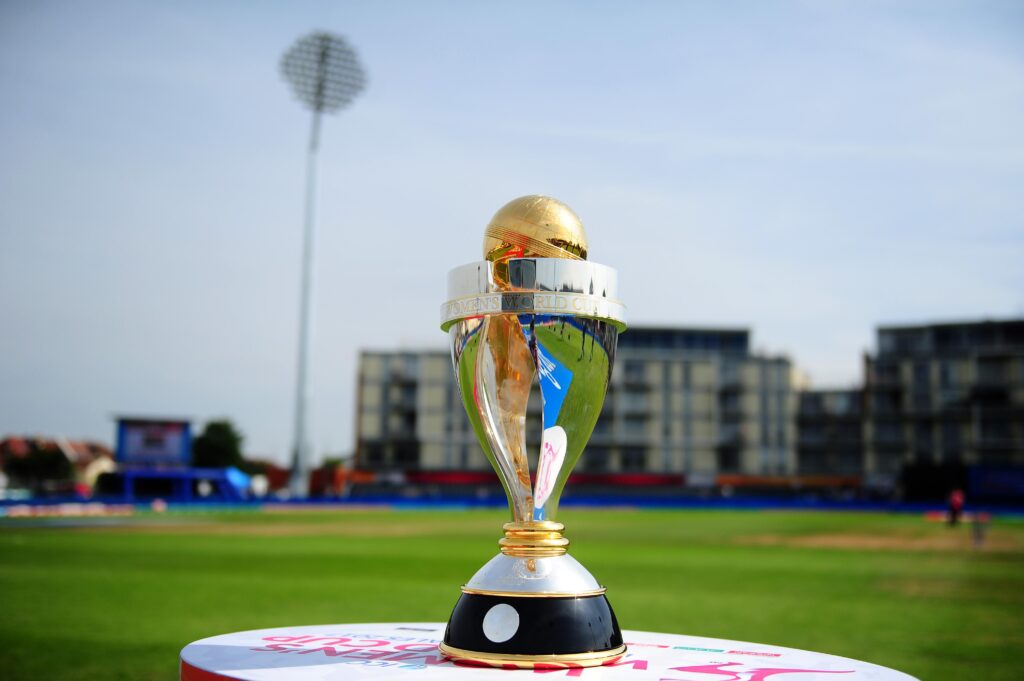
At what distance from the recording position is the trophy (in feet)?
12.4

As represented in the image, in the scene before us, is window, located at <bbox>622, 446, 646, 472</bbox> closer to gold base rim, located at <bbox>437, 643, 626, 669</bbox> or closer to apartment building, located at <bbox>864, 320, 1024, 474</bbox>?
apartment building, located at <bbox>864, 320, 1024, 474</bbox>

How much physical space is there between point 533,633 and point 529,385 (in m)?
1.10

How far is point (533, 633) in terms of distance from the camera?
3.69m

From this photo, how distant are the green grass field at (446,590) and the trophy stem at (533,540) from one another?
6.54 m

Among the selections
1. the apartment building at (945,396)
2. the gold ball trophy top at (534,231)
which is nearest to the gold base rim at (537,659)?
the gold ball trophy top at (534,231)

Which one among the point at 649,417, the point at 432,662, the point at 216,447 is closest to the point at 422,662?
the point at 432,662

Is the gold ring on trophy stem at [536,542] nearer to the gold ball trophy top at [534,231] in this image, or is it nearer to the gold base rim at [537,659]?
the gold base rim at [537,659]

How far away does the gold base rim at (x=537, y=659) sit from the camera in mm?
3637

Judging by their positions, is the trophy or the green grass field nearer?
the trophy

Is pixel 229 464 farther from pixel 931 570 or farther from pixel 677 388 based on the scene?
pixel 931 570

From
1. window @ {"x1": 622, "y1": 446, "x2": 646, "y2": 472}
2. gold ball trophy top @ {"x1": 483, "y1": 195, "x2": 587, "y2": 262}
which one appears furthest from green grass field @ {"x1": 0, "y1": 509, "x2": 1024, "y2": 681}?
window @ {"x1": 622, "y1": 446, "x2": 646, "y2": 472}

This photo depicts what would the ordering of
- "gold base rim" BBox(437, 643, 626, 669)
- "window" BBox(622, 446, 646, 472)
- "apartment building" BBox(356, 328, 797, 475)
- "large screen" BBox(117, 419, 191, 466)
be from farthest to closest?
"window" BBox(622, 446, 646, 472) < "apartment building" BBox(356, 328, 797, 475) < "large screen" BBox(117, 419, 191, 466) < "gold base rim" BBox(437, 643, 626, 669)

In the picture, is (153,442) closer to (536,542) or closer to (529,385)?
(529,385)

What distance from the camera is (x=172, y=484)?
69.9 m
